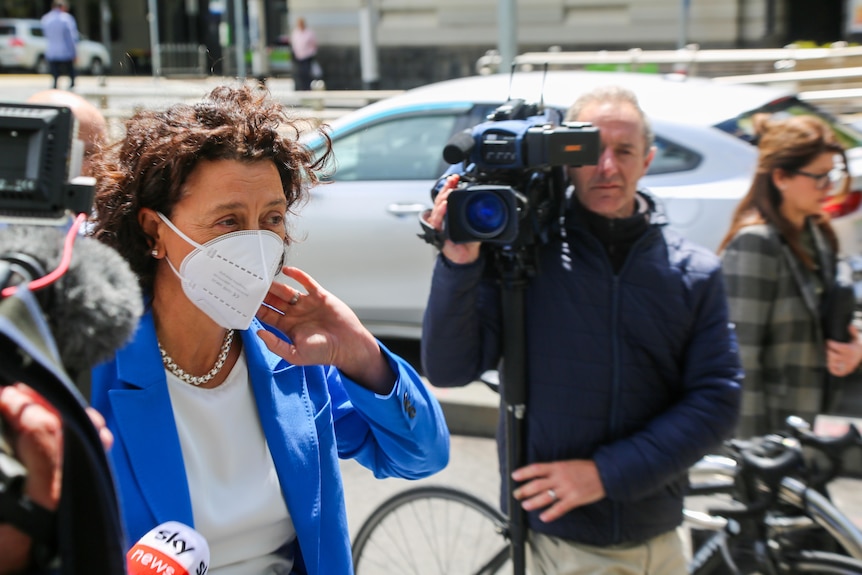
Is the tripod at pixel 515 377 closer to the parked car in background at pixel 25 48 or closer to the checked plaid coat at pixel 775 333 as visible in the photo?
the checked plaid coat at pixel 775 333

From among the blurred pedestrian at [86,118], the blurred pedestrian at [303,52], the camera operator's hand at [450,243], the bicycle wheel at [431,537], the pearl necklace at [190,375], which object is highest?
the blurred pedestrian at [303,52]

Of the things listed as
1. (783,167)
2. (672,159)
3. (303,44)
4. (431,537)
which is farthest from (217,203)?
(303,44)

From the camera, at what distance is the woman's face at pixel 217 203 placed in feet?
6.31

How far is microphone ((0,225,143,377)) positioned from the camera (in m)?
0.91

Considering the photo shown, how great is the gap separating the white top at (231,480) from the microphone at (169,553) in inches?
9.1

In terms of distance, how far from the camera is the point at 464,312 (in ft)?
8.84

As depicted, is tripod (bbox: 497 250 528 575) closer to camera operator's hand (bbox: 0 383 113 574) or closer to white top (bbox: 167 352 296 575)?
white top (bbox: 167 352 296 575)

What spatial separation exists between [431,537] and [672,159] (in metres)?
3.09

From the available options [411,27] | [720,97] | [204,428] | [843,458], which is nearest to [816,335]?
[843,458]

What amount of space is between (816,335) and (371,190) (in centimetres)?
342

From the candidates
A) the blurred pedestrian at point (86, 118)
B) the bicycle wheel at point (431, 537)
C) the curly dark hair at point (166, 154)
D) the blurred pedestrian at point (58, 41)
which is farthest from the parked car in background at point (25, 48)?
the curly dark hair at point (166, 154)

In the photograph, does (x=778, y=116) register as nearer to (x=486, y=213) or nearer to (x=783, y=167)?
(x=783, y=167)

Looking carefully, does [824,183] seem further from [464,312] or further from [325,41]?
[325,41]

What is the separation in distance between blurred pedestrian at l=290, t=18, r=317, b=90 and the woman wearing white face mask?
19.6 m
